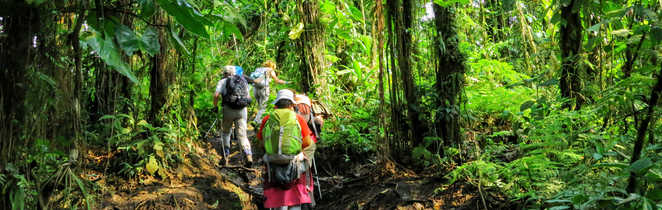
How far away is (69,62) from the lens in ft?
8.45

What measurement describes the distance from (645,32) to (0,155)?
11.4ft

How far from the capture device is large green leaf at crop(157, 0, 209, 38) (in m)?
1.94

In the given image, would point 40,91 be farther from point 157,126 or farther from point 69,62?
point 157,126

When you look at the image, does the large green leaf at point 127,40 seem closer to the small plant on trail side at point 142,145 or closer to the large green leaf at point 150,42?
the large green leaf at point 150,42

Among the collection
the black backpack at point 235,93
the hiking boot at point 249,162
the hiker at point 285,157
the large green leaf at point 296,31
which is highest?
the large green leaf at point 296,31

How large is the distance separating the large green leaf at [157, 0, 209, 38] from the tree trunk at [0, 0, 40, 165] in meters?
0.79

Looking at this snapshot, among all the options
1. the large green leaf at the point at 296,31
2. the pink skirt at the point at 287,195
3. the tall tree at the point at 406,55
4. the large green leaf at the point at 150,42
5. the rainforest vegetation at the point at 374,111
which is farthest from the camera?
the large green leaf at the point at 296,31

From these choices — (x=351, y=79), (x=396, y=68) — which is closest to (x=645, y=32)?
(x=396, y=68)

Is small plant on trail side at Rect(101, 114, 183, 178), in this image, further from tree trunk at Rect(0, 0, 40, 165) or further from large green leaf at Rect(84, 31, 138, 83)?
large green leaf at Rect(84, 31, 138, 83)

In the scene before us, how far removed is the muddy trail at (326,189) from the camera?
14.4 feet

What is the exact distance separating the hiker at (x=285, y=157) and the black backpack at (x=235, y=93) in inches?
86.9

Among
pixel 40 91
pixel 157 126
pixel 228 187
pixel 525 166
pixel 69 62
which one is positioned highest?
pixel 69 62

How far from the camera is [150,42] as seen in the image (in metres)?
2.08

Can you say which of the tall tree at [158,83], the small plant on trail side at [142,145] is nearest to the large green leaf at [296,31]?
the tall tree at [158,83]
